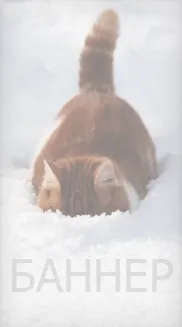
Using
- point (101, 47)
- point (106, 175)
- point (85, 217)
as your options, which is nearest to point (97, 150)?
point (106, 175)

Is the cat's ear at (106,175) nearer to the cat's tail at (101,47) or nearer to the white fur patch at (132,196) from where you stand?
the white fur patch at (132,196)

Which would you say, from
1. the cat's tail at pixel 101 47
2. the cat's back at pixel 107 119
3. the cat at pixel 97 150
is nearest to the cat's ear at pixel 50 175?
the cat at pixel 97 150

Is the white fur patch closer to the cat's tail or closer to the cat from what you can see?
the cat

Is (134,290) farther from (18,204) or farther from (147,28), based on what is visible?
(147,28)

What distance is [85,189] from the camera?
1.63 m

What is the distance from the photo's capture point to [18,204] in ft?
5.41

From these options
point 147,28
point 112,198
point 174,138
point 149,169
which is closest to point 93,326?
point 112,198

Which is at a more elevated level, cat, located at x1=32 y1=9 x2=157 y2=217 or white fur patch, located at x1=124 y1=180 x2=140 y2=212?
cat, located at x1=32 y1=9 x2=157 y2=217

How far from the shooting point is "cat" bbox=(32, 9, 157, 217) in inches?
64.3

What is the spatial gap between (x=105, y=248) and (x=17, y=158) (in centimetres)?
40

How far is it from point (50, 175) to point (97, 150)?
17 cm

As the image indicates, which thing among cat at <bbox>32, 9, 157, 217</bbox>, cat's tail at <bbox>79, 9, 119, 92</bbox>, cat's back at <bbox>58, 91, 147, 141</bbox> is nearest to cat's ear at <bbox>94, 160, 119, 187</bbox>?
cat at <bbox>32, 9, 157, 217</bbox>

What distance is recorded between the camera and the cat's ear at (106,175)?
5.36 feet

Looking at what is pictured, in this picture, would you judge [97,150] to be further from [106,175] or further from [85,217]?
[85,217]
